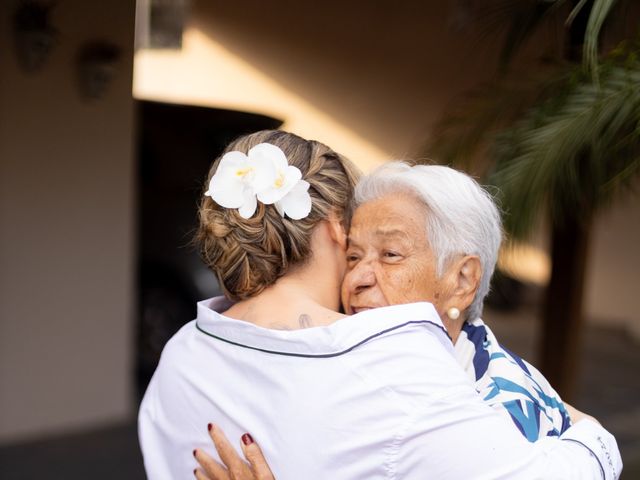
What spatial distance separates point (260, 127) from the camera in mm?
6773

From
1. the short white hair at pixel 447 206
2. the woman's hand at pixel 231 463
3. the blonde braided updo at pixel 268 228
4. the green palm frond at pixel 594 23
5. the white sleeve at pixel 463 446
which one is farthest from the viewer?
the green palm frond at pixel 594 23

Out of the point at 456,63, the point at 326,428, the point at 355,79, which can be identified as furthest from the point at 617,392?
the point at 326,428

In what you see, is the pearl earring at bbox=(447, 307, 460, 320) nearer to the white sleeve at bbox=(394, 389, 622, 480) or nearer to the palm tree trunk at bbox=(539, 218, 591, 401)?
the white sleeve at bbox=(394, 389, 622, 480)

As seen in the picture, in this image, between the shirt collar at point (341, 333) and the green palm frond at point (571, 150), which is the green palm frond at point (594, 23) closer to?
the green palm frond at point (571, 150)

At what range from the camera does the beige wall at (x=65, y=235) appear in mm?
4703

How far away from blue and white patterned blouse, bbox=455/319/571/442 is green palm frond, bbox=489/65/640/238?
104cm

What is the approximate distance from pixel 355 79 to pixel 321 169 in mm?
7299

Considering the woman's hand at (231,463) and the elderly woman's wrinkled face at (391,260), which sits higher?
the elderly woman's wrinkled face at (391,260)

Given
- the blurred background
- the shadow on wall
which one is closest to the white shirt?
the blurred background

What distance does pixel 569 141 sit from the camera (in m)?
2.80

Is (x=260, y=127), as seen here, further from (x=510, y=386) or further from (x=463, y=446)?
(x=463, y=446)

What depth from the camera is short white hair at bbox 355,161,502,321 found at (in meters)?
1.70

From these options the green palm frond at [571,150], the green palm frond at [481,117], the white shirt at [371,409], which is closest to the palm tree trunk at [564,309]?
the green palm frond at [481,117]

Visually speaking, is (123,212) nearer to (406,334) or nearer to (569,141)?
(569,141)
